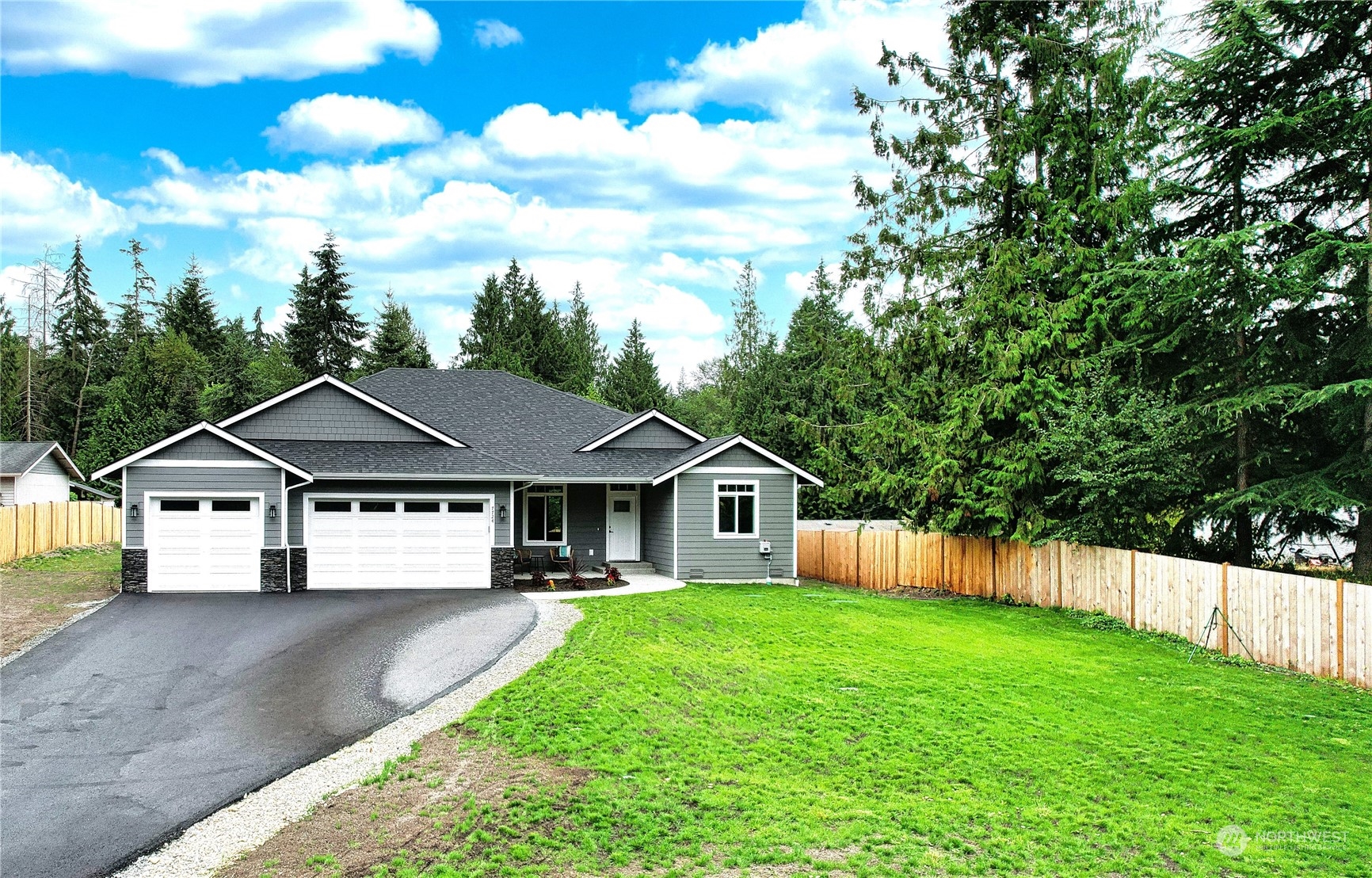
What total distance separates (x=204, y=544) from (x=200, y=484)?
4.02 ft

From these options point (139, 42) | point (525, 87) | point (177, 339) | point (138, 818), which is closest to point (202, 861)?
point (138, 818)

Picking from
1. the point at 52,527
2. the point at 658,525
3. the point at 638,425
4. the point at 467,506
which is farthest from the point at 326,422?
the point at 52,527

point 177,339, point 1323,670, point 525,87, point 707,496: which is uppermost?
point 525,87

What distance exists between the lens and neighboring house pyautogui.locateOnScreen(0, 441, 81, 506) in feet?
109

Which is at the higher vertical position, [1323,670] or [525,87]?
[525,87]

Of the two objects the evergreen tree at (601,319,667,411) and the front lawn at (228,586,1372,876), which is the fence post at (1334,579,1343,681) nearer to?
the front lawn at (228,586,1372,876)

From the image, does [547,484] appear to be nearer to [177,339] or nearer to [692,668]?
[692,668]

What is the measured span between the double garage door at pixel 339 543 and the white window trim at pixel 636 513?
5.09m

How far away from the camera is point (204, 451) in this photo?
60.5 ft

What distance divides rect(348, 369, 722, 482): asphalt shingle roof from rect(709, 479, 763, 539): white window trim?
1046mm

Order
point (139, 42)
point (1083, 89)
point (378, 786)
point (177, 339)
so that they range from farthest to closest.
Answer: point (177, 339) < point (1083, 89) < point (139, 42) < point (378, 786)

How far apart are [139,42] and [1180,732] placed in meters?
18.2

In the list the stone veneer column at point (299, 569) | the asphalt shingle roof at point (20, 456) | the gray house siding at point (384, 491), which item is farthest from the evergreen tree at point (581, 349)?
the stone veneer column at point (299, 569)

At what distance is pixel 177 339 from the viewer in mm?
48500
